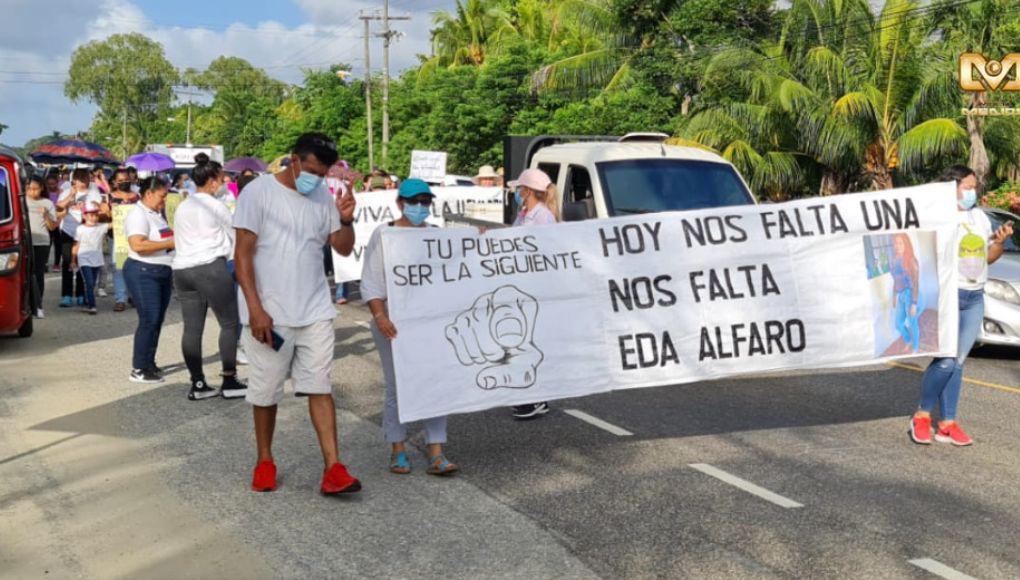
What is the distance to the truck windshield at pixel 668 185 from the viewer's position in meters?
11.5

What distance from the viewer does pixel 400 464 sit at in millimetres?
7422

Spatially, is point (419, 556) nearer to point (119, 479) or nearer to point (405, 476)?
point (405, 476)

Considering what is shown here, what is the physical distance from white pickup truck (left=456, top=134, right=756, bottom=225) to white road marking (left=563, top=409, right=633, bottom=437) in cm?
250

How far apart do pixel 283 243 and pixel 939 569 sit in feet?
11.9

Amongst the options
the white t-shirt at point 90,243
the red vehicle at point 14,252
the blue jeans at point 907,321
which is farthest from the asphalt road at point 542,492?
the white t-shirt at point 90,243

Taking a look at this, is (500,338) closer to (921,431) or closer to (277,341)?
(277,341)

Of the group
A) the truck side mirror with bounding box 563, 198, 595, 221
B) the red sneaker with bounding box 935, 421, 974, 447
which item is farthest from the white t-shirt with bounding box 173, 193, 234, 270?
the red sneaker with bounding box 935, 421, 974, 447

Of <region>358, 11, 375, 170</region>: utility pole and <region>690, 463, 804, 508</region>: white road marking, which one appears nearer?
<region>690, 463, 804, 508</region>: white road marking

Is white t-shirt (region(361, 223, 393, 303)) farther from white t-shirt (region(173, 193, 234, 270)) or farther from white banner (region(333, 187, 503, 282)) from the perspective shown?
white banner (region(333, 187, 503, 282))

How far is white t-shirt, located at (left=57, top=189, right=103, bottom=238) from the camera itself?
56.5 ft

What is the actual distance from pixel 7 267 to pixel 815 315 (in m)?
7.98

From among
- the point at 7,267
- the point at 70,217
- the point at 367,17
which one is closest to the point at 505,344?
the point at 7,267

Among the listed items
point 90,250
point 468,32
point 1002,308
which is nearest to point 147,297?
point 90,250

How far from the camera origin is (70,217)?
17.8 meters
